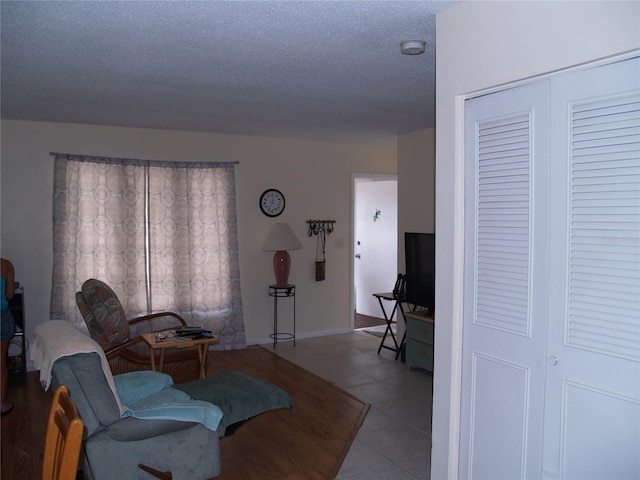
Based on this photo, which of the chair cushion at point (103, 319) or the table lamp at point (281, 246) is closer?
the chair cushion at point (103, 319)

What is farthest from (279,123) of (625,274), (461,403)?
(625,274)

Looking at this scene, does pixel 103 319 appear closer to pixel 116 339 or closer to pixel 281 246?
pixel 116 339

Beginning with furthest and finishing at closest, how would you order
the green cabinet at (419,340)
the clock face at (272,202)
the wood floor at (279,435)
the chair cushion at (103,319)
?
1. the clock face at (272,202)
2. the green cabinet at (419,340)
3. the chair cushion at (103,319)
4. the wood floor at (279,435)

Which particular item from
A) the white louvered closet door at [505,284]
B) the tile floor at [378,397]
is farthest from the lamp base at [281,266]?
the white louvered closet door at [505,284]

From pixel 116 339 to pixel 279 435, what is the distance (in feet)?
5.22

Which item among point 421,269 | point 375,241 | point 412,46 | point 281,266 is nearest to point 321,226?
point 281,266

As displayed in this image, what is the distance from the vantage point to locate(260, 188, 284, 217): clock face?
20.8 ft

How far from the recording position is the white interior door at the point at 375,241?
7.88 m

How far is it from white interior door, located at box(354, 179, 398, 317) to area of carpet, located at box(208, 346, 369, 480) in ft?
10.2

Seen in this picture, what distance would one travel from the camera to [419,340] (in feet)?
16.8

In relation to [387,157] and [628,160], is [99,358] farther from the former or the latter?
[387,157]

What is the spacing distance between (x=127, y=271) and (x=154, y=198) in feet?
2.69

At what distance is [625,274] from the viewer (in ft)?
6.01

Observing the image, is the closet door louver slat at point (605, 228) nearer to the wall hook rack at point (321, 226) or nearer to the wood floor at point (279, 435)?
the wood floor at point (279, 435)
